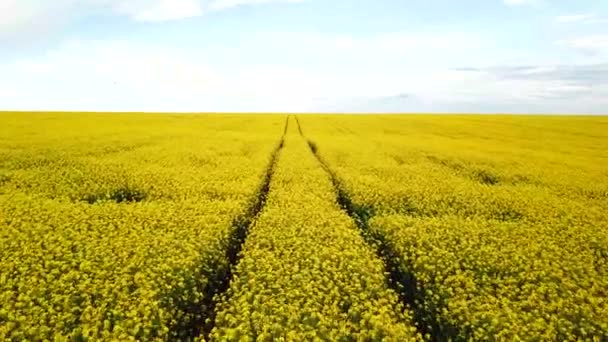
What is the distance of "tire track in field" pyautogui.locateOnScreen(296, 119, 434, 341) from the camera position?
12852mm

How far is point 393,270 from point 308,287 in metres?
3.89

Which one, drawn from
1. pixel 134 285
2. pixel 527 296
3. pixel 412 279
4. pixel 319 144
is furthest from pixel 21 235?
pixel 319 144

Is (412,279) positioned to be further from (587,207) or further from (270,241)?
(587,207)

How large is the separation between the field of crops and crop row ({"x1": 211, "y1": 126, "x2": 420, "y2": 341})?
0.06m

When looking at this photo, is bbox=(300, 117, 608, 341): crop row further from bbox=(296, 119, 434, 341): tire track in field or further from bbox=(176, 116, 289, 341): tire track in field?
bbox=(176, 116, 289, 341): tire track in field

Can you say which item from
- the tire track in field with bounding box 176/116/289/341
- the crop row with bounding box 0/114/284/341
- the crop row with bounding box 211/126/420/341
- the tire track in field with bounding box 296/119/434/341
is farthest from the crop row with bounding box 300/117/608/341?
the crop row with bounding box 0/114/284/341

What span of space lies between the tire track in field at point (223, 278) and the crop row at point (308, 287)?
511 millimetres

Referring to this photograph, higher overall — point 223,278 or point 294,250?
point 294,250

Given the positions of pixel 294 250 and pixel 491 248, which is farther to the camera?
pixel 491 248

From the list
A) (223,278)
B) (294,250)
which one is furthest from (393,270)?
(223,278)

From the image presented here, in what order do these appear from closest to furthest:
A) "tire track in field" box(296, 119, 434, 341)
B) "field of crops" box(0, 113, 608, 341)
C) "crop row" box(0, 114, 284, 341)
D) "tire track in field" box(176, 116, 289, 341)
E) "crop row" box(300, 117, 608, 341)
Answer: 1. "crop row" box(0, 114, 284, 341)
2. "field of crops" box(0, 113, 608, 341)
3. "crop row" box(300, 117, 608, 341)
4. "tire track in field" box(176, 116, 289, 341)
5. "tire track in field" box(296, 119, 434, 341)

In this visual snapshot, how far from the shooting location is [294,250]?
1564 centimetres

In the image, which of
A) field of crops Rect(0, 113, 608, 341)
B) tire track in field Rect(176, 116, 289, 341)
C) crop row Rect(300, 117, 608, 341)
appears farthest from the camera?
tire track in field Rect(176, 116, 289, 341)

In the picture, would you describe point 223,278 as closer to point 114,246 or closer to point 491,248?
point 114,246
